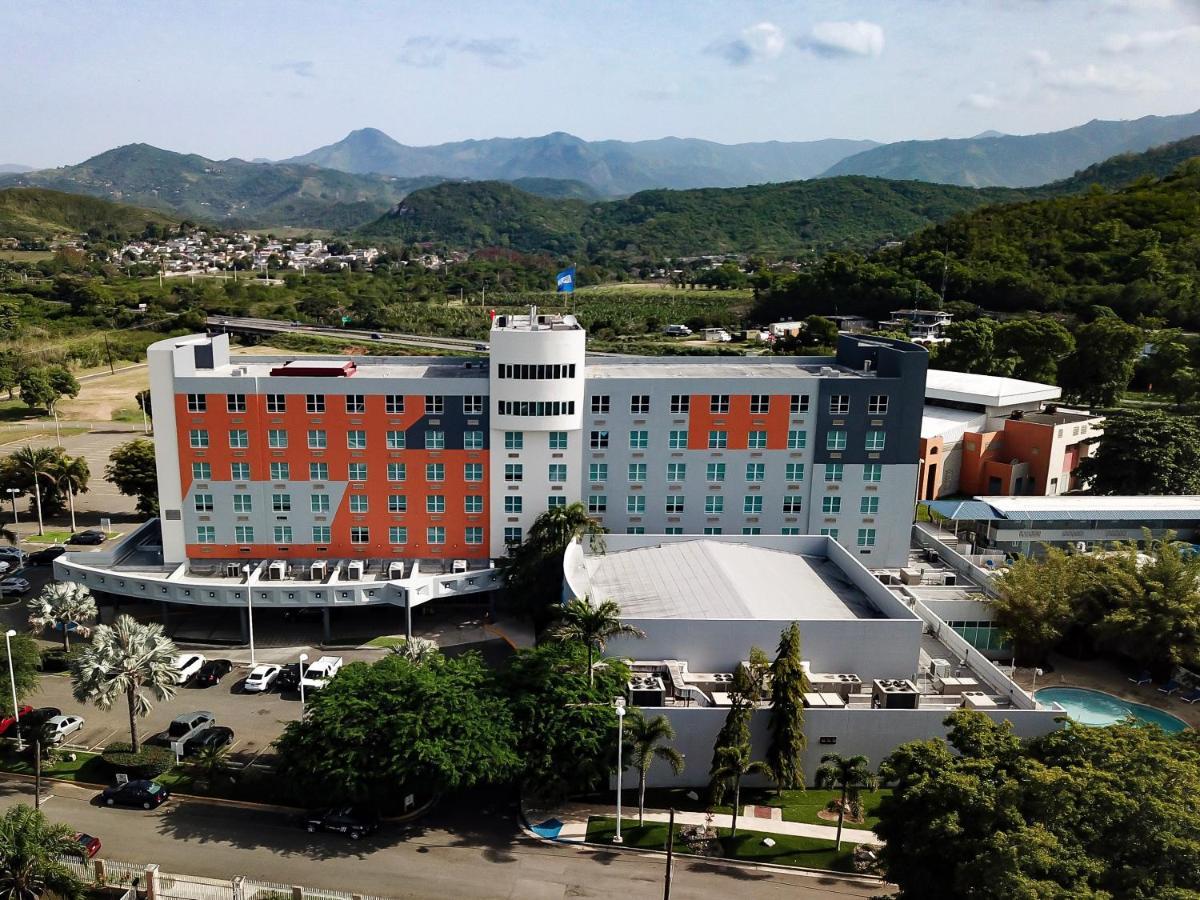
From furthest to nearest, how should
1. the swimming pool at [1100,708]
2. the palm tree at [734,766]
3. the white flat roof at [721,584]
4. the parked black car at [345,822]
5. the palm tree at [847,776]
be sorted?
the swimming pool at [1100,708] → the white flat roof at [721,584] → the parked black car at [345,822] → the palm tree at [734,766] → the palm tree at [847,776]

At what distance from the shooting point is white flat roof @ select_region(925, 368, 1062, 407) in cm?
6556

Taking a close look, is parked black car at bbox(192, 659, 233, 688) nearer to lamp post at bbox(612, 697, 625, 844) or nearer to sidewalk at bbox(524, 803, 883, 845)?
sidewalk at bbox(524, 803, 883, 845)

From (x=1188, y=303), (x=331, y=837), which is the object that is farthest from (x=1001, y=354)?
(x=331, y=837)

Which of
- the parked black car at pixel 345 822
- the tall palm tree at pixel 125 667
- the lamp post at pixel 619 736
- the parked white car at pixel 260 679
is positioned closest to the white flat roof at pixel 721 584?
the lamp post at pixel 619 736

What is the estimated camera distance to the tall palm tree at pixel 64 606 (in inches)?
1517

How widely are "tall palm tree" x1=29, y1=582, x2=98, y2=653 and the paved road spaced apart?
38.9 feet

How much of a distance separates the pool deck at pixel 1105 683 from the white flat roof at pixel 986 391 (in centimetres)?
2745

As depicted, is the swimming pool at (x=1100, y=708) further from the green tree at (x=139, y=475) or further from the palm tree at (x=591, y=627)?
the green tree at (x=139, y=475)

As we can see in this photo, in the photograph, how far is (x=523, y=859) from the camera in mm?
26703

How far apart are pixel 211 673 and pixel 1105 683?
128 feet

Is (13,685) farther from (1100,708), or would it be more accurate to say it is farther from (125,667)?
(1100,708)

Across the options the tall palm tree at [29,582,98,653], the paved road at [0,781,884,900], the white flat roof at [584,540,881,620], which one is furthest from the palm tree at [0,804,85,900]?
the white flat roof at [584,540,881,620]

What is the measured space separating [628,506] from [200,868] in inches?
961

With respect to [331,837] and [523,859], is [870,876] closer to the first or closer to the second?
[523,859]
